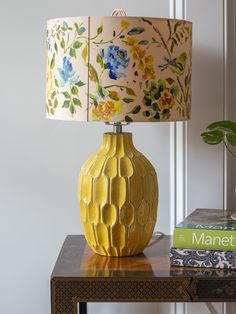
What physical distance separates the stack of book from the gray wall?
1.14ft

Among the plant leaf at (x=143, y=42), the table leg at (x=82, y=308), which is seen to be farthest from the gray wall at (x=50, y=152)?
the plant leaf at (x=143, y=42)

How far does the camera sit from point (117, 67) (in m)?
1.68

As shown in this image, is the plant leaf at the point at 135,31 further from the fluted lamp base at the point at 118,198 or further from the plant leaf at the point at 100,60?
the fluted lamp base at the point at 118,198

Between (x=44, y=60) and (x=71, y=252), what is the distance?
586 mm

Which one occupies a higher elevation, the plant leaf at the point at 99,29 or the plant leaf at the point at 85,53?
the plant leaf at the point at 99,29

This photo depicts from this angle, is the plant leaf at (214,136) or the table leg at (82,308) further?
the table leg at (82,308)

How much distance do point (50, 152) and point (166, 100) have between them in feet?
1.78

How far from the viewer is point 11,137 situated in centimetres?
215

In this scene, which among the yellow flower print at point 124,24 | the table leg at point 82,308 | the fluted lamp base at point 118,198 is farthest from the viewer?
the table leg at point 82,308

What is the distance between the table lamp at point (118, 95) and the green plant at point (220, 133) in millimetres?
112

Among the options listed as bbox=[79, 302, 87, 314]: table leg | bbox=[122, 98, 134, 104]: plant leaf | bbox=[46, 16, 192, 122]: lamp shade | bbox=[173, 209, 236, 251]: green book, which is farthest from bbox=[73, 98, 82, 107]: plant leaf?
bbox=[79, 302, 87, 314]: table leg

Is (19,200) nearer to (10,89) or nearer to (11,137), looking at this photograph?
(11,137)

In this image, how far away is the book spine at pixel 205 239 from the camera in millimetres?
1736

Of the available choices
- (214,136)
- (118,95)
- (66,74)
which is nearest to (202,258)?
(214,136)
